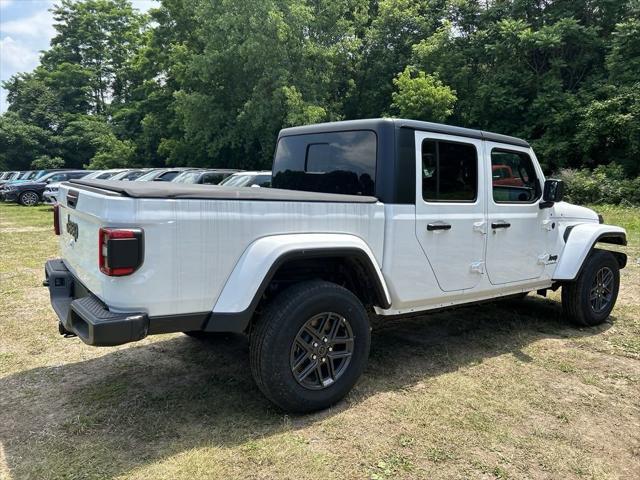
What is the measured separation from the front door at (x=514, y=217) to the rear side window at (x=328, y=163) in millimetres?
1201

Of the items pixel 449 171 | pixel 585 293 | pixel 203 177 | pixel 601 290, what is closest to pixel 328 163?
pixel 449 171

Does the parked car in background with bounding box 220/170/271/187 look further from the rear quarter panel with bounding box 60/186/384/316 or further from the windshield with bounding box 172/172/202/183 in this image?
the rear quarter panel with bounding box 60/186/384/316

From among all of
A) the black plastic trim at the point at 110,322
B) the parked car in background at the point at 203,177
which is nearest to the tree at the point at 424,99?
the parked car in background at the point at 203,177

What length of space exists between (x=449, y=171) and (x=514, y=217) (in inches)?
36.4

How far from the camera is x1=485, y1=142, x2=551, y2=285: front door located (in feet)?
14.4

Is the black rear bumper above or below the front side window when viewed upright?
below

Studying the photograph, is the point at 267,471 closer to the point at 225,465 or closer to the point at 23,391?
the point at 225,465

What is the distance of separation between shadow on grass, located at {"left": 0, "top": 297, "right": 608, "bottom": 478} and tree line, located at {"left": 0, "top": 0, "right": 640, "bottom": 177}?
62.8ft

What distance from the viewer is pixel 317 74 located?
27188 millimetres

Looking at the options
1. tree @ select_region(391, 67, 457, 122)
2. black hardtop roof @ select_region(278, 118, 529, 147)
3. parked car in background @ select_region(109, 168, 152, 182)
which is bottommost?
parked car in background @ select_region(109, 168, 152, 182)

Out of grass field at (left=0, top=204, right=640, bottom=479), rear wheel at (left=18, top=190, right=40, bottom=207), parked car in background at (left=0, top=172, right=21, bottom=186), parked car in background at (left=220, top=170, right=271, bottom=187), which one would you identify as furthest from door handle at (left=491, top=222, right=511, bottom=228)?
parked car in background at (left=0, top=172, right=21, bottom=186)

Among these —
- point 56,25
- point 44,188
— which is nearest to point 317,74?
point 44,188

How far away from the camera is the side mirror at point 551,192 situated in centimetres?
477

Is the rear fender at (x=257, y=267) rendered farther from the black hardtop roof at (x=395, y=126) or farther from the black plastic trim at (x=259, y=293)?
the black hardtop roof at (x=395, y=126)
